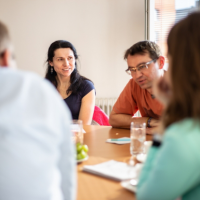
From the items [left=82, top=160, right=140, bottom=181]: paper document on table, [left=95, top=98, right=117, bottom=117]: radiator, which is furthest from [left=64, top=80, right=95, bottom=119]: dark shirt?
[left=95, top=98, right=117, bottom=117]: radiator

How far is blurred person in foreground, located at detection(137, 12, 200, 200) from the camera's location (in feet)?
2.21

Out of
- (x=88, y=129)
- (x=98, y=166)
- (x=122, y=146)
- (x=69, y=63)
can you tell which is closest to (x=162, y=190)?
(x=98, y=166)

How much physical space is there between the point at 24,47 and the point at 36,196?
3.76 metres

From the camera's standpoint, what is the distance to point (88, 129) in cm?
200

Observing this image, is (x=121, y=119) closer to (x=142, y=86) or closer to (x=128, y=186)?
(x=142, y=86)

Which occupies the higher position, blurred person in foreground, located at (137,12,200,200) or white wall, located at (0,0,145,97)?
white wall, located at (0,0,145,97)

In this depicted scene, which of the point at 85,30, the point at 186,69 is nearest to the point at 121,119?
the point at 186,69

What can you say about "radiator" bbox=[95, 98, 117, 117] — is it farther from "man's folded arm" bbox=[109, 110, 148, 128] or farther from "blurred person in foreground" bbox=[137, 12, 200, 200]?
"blurred person in foreground" bbox=[137, 12, 200, 200]

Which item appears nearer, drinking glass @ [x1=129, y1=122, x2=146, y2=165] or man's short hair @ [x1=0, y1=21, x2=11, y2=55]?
man's short hair @ [x1=0, y1=21, x2=11, y2=55]

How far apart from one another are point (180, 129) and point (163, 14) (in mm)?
3596

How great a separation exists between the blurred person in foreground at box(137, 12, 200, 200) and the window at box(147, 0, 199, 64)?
3.20m

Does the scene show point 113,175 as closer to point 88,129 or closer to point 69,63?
point 88,129

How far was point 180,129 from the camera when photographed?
0.69m

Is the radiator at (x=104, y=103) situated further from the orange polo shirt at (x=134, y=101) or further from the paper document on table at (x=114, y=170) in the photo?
the paper document on table at (x=114, y=170)
